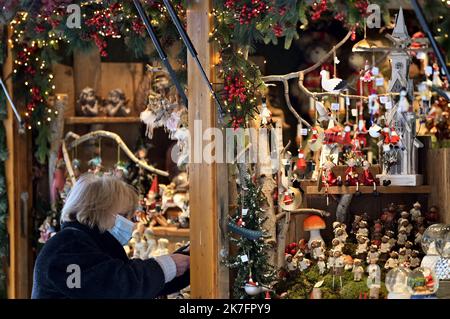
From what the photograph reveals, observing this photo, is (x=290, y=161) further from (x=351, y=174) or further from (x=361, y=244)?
(x=361, y=244)

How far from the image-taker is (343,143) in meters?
4.90

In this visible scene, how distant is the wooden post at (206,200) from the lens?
15.1 feet

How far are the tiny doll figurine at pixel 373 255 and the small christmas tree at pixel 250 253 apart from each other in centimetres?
46

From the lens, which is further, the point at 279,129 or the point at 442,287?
the point at 279,129

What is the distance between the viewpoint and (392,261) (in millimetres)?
4605

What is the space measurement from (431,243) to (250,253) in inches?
33.3

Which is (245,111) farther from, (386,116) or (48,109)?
(48,109)

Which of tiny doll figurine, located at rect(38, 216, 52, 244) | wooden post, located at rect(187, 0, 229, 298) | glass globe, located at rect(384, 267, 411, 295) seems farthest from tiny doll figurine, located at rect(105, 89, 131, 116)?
glass globe, located at rect(384, 267, 411, 295)

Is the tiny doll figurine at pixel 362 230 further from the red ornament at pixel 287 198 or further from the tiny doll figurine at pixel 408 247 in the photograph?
the red ornament at pixel 287 198

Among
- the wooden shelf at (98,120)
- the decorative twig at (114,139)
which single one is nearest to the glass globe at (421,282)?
the decorative twig at (114,139)

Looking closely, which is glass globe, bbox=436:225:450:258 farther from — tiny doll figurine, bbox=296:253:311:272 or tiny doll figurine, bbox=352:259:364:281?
tiny doll figurine, bbox=296:253:311:272
